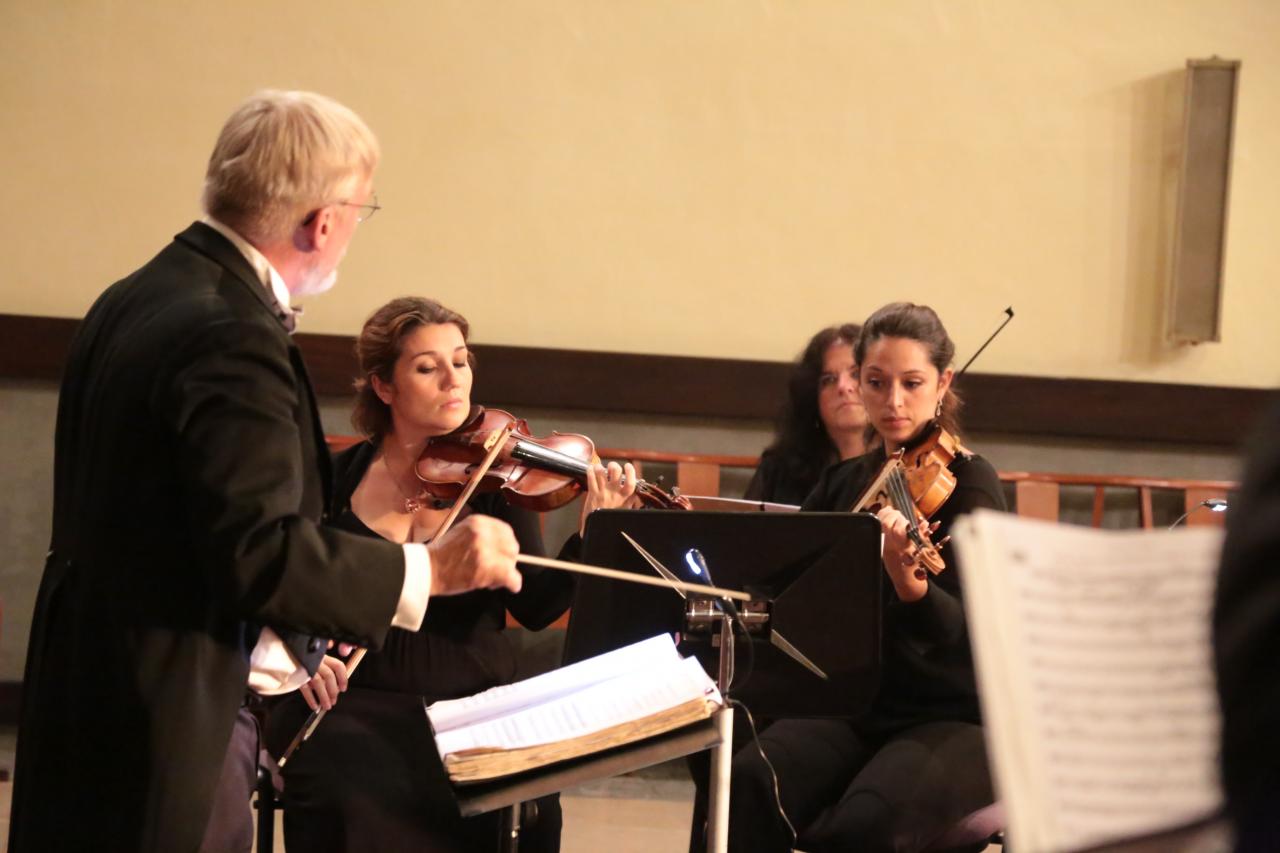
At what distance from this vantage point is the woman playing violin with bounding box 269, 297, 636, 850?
7.30 ft

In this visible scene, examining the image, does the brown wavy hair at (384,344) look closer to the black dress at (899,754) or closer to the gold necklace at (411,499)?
the gold necklace at (411,499)

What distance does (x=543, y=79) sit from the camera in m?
4.16

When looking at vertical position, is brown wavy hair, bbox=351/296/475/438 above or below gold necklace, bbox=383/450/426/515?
above

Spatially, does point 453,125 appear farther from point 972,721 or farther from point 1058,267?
point 972,721

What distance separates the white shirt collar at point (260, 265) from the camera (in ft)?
5.22

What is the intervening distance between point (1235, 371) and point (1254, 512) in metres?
3.85

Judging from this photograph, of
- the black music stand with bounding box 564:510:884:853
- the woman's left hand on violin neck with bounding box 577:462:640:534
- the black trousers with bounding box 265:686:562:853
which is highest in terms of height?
the woman's left hand on violin neck with bounding box 577:462:640:534

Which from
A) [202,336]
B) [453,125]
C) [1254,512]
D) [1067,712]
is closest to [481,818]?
[202,336]

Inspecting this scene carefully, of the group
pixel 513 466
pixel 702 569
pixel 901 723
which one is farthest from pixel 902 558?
pixel 513 466

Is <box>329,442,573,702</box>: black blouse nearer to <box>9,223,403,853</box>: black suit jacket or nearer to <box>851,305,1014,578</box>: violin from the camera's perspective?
<box>851,305,1014,578</box>: violin

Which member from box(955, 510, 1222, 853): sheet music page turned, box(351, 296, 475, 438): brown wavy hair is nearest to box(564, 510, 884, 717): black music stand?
Result: box(351, 296, 475, 438): brown wavy hair

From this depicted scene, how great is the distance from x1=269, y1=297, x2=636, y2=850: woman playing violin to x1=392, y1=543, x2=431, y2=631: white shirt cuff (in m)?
0.83

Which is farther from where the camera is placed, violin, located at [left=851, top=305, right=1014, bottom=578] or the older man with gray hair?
violin, located at [left=851, top=305, right=1014, bottom=578]

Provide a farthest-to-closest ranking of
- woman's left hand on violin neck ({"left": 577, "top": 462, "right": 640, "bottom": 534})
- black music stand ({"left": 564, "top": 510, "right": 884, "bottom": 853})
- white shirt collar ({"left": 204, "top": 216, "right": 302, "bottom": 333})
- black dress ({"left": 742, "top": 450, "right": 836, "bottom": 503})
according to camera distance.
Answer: black dress ({"left": 742, "top": 450, "right": 836, "bottom": 503}) < woman's left hand on violin neck ({"left": 577, "top": 462, "right": 640, "bottom": 534}) < black music stand ({"left": 564, "top": 510, "right": 884, "bottom": 853}) < white shirt collar ({"left": 204, "top": 216, "right": 302, "bottom": 333})
